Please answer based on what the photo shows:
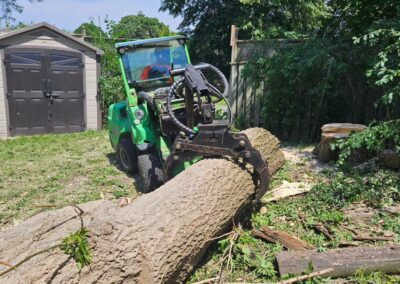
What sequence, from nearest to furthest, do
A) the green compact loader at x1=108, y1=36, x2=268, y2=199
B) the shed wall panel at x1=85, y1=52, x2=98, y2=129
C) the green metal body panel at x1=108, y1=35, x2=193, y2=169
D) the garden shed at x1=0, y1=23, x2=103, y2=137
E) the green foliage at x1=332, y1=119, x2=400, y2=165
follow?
the green compact loader at x1=108, y1=36, x2=268, y2=199, the green foliage at x1=332, y1=119, x2=400, y2=165, the green metal body panel at x1=108, y1=35, x2=193, y2=169, the garden shed at x1=0, y1=23, x2=103, y2=137, the shed wall panel at x1=85, y1=52, x2=98, y2=129

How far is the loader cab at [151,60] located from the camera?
5.79 metres

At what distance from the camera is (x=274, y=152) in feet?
17.2

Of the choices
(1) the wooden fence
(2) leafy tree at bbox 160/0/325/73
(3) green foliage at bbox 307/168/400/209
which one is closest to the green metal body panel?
(3) green foliage at bbox 307/168/400/209

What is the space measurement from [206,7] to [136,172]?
14541mm

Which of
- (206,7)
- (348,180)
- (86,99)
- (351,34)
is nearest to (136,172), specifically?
(348,180)

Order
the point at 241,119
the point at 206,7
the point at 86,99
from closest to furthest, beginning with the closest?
1. the point at 241,119
2. the point at 86,99
3. the point at 206,7

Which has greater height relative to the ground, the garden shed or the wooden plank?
the garden shed

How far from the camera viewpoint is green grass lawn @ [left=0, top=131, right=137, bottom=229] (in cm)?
500

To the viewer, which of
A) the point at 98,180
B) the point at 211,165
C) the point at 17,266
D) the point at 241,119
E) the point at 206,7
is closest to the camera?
the point at 17,266

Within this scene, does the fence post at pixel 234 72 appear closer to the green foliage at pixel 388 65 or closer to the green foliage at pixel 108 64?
the green foliage at pixel 108 64

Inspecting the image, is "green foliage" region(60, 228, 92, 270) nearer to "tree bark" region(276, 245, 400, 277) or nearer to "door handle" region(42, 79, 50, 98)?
"tree bark" region(276, 245, 400, 277)

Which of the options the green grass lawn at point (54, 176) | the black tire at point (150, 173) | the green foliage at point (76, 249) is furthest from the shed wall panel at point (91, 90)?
the green foliage at point (76, 249)

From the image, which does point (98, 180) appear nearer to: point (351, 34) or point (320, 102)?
point (320, 102)

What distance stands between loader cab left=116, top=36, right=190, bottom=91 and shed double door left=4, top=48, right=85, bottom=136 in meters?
5.36
